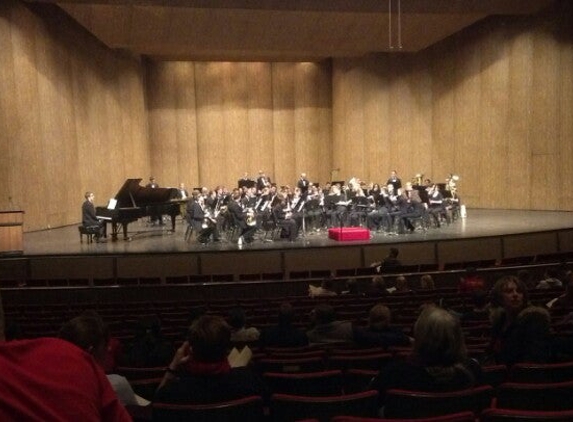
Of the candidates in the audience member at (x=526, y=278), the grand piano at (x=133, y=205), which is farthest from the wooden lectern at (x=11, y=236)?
the audience member at (x=526, y=278)

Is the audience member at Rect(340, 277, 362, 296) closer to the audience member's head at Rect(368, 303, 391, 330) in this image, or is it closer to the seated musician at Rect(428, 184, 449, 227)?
the audience member's head at Rect(368, 303, 391, 330)

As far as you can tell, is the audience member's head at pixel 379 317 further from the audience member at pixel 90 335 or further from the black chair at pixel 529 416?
the audience member at pixel 90 335

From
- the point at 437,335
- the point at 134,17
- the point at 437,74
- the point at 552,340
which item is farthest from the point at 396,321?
the point at 437,74

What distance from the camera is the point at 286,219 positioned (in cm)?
1326

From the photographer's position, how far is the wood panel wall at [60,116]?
51.0 ft

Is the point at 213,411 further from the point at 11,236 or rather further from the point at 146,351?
the point at 11,236

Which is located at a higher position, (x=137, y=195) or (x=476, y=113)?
(x=476, y=113)

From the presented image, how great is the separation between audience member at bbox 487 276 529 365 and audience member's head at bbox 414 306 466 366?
36.7 inches

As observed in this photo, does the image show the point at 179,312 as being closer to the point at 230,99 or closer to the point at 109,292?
the point at 109,292

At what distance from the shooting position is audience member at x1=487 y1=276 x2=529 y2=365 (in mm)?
3439

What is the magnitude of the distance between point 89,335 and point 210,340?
0.65 metres

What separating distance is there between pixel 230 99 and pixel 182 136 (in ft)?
7.74

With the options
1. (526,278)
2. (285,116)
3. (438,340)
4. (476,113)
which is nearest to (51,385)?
(438,340)

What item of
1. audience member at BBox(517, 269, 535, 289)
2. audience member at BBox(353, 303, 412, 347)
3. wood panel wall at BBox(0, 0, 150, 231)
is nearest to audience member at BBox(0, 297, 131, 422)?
audience member at BBox(353, 303, 412, 347)
